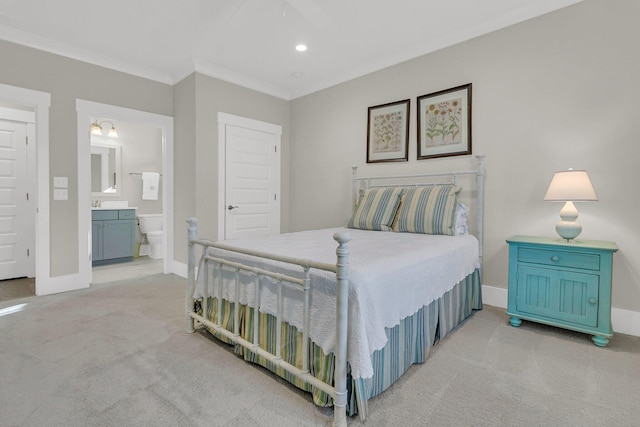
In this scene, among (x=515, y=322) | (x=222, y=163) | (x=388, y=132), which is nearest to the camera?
(x=515, y=322)

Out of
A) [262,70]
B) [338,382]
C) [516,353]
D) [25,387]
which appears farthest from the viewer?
[262,70]

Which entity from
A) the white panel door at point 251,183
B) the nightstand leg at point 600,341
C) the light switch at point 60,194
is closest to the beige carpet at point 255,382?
the nightstand leg at point 600,341

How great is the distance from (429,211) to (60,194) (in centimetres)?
376

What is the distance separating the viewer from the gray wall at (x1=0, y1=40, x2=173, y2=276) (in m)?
3.11

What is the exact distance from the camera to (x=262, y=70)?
397 centimetres

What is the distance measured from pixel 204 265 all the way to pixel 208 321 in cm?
38

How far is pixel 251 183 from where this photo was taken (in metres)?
4.34

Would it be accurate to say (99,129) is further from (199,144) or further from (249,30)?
(249,30)

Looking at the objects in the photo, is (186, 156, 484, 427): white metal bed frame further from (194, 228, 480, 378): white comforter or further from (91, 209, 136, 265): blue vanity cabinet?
(91, 209, 136, 265): blue vanity cabinet

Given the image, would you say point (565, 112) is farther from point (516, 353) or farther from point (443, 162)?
point (516, 353)

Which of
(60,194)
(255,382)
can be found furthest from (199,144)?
(255,382)

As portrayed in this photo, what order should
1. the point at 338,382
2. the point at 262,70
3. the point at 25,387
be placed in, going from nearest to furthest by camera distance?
the point at 338,382 < the point at 25,387 < the point at 262,70

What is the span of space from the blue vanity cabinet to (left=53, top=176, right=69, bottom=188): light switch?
1.28 metres

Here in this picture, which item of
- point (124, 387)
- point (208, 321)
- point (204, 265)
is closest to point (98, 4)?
point (204, 265)
